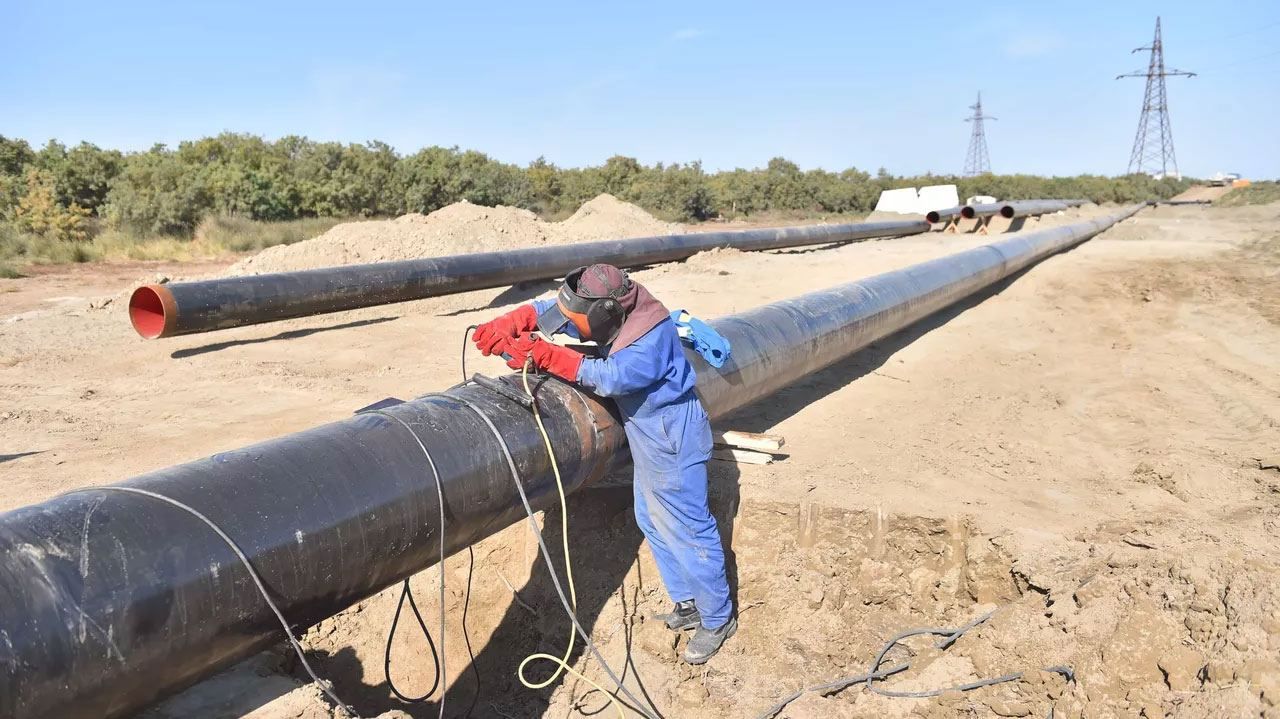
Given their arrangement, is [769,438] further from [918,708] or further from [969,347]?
[969,347]

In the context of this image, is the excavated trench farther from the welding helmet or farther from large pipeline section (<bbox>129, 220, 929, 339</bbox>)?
large pipeline section (<bbox>129, 220, 929, 339</bbox>)

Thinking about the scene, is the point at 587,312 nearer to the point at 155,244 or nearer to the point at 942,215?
the point at 155,244

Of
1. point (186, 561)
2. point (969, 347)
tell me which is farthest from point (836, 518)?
point (969, 347)

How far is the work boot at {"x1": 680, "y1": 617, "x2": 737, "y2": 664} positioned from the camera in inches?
163

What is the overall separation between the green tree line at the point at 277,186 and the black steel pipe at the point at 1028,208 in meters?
15.1

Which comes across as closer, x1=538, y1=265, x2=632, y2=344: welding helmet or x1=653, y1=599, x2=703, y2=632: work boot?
x1=538, y1=265, x2=632, y2=344: welding helmet

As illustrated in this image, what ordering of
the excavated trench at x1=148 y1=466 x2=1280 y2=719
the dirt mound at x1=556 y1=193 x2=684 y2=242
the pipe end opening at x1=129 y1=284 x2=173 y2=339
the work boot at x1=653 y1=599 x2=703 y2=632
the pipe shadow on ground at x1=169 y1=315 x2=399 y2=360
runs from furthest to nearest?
the dirt mound at x1=556 y1=193 x2=684 y2=242
the pipe shadow on ground at x1=169 y1=315 x2=399 y2=360
the pipe end opening at x1=129 y1=284 x2=173 y2=339
the work boot at x1=653 y1=599 x2=703 y2=632
the excavated trench at x1=148 y1=466 x2=1280 y2=719

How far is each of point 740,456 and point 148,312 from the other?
22.2 ft

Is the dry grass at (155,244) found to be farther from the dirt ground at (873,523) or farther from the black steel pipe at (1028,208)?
the black steel pipe at (1028,208)

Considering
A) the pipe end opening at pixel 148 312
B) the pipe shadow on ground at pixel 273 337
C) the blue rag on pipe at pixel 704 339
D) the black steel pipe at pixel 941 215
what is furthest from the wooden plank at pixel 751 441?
the black steel pipe at pixel 941 215

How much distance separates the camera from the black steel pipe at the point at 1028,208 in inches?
893

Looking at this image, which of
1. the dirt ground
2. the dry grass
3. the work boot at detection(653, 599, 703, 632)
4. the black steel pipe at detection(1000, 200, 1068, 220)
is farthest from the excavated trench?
the black steel pipe at detection(1000, 200, 1068, 220)

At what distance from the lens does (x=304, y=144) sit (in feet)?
103

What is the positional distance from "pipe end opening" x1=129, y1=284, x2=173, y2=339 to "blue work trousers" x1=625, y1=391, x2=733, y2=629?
20.9ft
